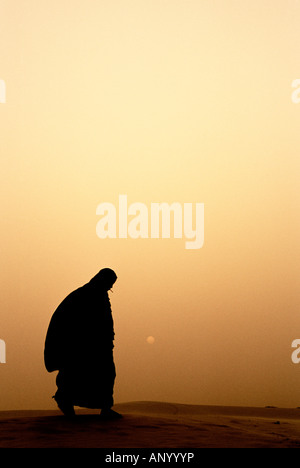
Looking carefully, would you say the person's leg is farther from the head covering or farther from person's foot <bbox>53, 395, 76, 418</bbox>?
the head covering

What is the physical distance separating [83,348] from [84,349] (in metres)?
0.02

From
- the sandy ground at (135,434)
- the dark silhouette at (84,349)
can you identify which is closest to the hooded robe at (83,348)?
the dark silhouette at (84,349)

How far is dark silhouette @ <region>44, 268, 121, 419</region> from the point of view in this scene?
32.6 feet

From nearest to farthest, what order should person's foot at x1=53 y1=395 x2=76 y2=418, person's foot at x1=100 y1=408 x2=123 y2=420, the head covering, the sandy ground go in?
the sandy ground
person's foot at x1=100 y1=408 x2=123 y2=420
person's foot at x1=53 y1=395 x2=76 y2=418
the head covering

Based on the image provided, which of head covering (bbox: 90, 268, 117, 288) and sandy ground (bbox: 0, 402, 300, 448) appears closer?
sandy ground (bbox: 0, 402, 300, 448)

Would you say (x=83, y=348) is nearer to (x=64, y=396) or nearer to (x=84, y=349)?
(x=84, y=349)

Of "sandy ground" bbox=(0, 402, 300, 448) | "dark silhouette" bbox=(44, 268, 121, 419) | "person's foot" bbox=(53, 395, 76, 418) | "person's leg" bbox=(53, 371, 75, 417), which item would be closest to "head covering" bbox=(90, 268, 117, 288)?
"dark silhouette" bbox=(44, 268, 121, 419)

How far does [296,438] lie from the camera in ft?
30.9

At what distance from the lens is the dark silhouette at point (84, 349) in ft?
32.6

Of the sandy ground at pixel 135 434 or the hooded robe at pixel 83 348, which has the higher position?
the hooded robe at pixel 83 348

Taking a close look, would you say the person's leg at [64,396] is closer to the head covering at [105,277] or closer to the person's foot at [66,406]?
the person's foot at [66,406]
